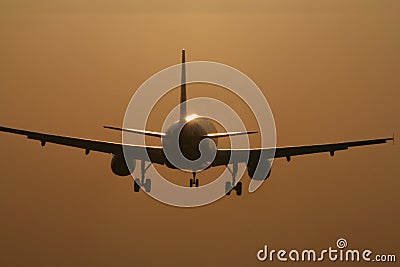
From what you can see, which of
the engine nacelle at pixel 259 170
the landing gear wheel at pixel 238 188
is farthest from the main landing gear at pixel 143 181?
the engine nacelle at pixel 259 170

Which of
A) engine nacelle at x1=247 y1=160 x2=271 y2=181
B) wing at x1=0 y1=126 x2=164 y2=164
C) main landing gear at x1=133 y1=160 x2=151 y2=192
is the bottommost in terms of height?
main landing gear at x1=133 y1=160 x2=151 y2=192

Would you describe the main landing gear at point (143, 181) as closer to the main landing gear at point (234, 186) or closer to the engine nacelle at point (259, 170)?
the main landing gear at point (234, 186)

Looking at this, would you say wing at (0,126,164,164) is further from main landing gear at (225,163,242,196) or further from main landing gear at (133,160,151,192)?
main landing gear at (225,163,242,196)

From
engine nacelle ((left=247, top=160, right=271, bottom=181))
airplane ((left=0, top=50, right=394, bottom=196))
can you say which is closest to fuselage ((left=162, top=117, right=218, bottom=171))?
airplane ((left=0, top=50, right=394, bottom=196))

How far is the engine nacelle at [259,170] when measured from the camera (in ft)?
111

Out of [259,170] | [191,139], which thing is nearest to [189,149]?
[191,139]

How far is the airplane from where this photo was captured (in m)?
29.1

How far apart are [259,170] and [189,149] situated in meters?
5.77

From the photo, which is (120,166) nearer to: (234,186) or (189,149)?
(189,149)

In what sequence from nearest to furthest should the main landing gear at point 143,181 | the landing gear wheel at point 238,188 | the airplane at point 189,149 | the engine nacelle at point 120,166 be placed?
the airplane at point 189,149
the engine nacelle at point 120,166
the main landing gear at point 143,181
the landing gear wheel at point 238,188

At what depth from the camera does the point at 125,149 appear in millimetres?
32750

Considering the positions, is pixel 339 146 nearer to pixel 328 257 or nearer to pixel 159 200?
pixel 159 200

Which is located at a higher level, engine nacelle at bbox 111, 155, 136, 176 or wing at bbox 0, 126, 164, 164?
wing at bbox 0, 126, 164, 164

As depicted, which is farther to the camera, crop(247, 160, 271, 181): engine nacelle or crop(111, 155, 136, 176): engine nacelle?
crop(247, 160, 271, 181): engine nacelle
